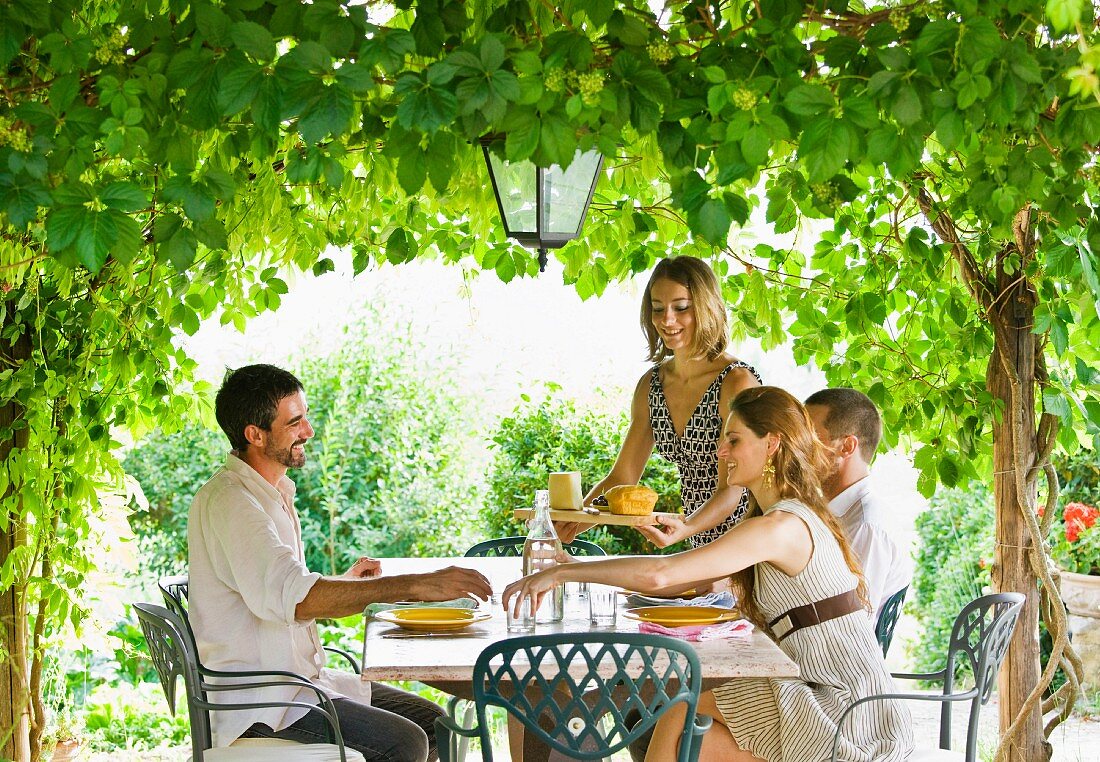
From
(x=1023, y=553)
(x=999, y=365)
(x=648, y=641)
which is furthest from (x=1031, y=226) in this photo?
(x=648, y=641)

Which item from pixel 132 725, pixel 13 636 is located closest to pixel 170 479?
pixel 132 725

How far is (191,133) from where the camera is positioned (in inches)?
86.4

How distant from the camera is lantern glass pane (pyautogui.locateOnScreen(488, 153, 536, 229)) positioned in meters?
2.85

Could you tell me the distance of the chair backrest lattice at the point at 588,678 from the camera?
91.8 inches

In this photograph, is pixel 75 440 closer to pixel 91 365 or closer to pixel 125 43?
pixel 91 365

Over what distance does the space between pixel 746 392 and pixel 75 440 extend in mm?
2309

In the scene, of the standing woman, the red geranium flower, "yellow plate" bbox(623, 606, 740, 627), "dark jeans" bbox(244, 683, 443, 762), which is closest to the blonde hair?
the standing woman

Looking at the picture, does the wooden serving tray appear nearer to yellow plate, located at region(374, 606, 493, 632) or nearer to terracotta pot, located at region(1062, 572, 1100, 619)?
yellow plate, located at region(374, 606, 493, 632)

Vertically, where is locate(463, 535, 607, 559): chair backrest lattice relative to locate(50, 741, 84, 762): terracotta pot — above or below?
above

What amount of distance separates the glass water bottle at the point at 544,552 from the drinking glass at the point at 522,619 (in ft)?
0.07

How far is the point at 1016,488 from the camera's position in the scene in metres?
3.81

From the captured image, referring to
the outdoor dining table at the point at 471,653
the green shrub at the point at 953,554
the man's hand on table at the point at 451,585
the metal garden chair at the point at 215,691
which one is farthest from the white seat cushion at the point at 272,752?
the green shrub at the point at 953,554

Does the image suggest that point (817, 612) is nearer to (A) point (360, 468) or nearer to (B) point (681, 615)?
(B) point (681, 615)

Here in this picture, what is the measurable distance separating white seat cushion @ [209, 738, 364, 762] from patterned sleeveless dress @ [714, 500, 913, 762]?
3.17ft
